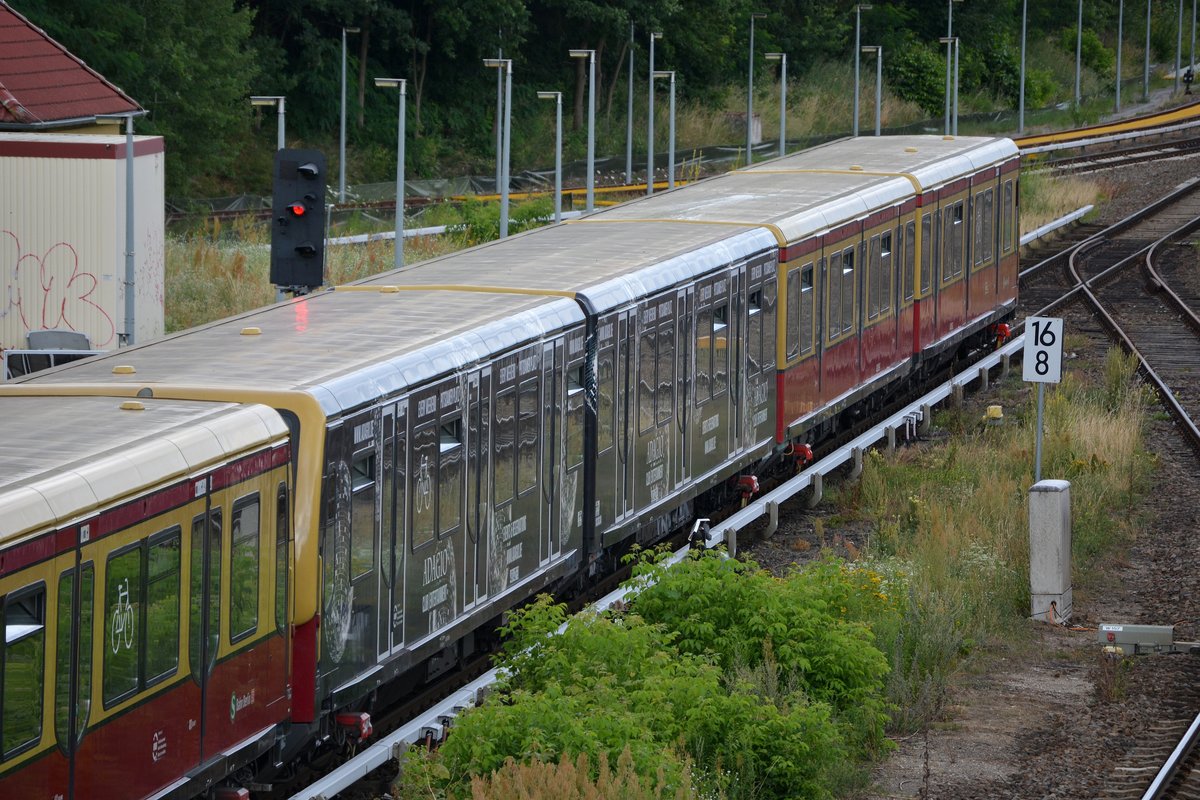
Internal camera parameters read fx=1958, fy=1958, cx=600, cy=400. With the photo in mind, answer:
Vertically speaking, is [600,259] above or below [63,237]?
above

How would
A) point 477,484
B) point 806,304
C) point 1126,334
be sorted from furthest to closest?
1. point 1126,334
2. point 806,304
3. point 477,484

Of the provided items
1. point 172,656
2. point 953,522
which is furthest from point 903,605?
point 172,656

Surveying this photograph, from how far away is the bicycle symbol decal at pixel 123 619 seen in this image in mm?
8625

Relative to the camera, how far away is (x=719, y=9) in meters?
73.9

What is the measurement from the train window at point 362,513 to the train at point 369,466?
0.02 m

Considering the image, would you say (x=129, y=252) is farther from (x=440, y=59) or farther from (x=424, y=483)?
(x=440, y=59)

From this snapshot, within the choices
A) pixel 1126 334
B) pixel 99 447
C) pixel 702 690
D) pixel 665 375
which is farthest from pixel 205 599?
pixel 1126 334

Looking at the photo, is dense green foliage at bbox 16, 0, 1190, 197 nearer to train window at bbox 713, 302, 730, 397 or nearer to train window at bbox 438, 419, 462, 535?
train window at bbox 713, 302, 730, 397

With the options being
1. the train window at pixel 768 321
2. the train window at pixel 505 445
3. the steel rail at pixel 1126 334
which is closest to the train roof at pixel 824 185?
the train window at pixel 768 321

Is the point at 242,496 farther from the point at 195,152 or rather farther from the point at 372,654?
the point at 195,152

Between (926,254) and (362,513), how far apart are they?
46.4ft

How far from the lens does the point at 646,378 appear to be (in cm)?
1563

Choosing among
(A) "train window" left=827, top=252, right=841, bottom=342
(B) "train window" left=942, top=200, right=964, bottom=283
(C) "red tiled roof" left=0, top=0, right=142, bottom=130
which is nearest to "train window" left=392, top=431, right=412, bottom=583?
(A) "train window" left=827, top=252, right=841, bottom=342

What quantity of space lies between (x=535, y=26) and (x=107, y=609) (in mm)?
60948
